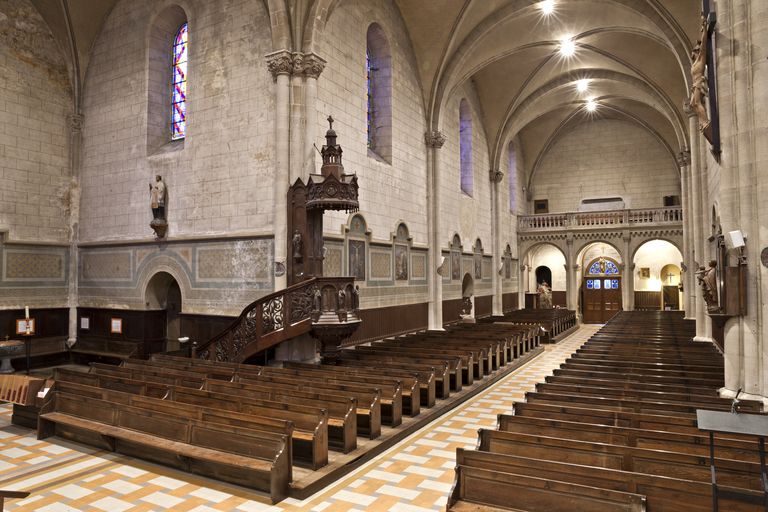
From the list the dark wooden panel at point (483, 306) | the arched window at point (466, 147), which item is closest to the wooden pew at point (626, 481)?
the dark wooden panel at point (483, 306)

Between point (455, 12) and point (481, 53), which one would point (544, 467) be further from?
point (481, 53)

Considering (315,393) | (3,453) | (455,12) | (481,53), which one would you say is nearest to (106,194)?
(3,453)

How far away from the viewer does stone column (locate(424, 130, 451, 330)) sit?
17.7 m

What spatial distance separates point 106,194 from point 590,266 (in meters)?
25.0

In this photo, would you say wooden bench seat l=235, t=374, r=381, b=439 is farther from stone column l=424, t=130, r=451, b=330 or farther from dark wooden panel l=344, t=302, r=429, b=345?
stone column l=424, t=130, r=451, b=330

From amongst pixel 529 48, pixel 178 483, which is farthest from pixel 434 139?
pixel 178 483

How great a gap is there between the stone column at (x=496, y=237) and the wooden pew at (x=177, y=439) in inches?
766

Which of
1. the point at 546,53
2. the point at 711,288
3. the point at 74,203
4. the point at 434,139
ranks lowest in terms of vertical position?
the point at 711,288

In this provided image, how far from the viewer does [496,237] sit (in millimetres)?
24828

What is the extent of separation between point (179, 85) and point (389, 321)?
29.2ft

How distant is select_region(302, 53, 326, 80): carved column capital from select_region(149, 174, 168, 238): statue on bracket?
4776 mm

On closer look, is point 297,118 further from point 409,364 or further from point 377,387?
point 377,387

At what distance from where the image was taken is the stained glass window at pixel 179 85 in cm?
1442

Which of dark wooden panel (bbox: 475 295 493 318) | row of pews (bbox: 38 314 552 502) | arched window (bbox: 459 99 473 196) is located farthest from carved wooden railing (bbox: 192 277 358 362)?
arched window (bbox: 459 99 473 196)
